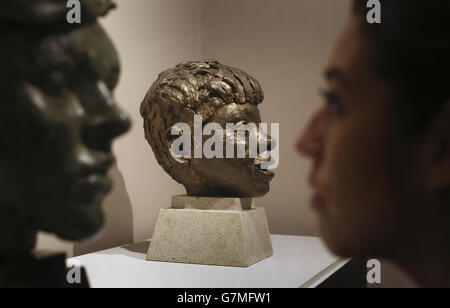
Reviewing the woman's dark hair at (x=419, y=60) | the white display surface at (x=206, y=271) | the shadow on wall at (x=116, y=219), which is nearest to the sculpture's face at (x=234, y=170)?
the white display surface at (x=206, y=271)

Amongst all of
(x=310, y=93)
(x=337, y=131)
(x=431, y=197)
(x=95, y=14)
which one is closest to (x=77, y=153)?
(x=95, y=14)

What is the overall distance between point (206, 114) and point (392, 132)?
133cm

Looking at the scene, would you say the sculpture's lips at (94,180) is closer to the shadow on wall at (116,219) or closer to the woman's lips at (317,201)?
the woman's lips at (317,201)

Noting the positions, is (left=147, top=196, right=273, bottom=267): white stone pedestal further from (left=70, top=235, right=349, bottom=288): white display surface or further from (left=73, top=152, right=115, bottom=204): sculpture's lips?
(left=73, top=152, right=115, bottom=204): sculpture's lips

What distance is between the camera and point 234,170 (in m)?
2.35

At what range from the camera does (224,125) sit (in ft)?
7.66

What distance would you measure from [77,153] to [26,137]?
12cm

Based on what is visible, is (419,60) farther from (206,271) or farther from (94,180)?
(206,271)

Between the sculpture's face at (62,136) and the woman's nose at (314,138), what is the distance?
44 cm

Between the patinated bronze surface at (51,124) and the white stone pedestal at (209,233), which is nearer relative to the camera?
the patinated bronze surface at (51,124)

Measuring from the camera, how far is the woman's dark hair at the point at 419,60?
42.1 inches

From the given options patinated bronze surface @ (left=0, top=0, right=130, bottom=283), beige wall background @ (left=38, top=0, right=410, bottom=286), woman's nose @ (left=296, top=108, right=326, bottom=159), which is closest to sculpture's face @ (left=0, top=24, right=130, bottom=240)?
patinated bronze surface @ (left=0, top=0, right=130, bottom=283)

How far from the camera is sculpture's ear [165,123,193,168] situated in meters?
2.33
